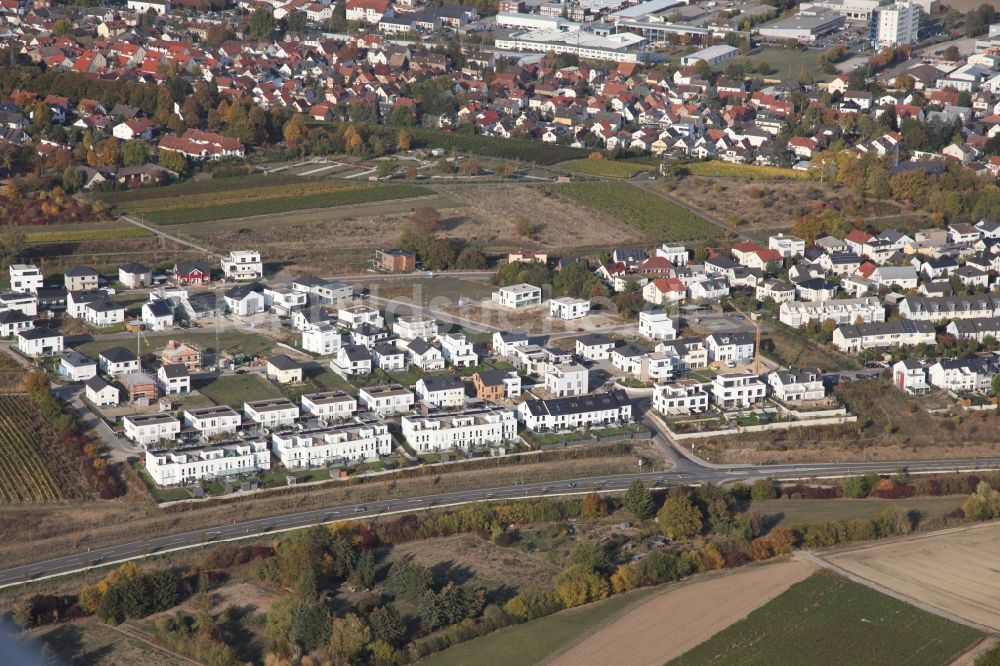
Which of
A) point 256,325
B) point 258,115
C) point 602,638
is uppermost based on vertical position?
point 258,115

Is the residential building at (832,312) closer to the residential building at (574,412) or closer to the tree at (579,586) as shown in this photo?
the residential building at (574,412)

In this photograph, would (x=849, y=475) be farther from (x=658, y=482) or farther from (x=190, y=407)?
(x=190, y=407)

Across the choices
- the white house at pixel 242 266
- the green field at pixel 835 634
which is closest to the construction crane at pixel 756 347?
the green field at pixel 835 634

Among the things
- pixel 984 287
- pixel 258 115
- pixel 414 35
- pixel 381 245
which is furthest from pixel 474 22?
pixel 984 287

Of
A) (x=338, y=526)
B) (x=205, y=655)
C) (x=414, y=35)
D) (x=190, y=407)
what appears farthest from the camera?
(x=414, y=35)

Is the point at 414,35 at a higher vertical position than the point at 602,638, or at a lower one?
higher

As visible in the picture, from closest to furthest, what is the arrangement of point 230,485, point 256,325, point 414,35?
point 230,485, point 256,325, point 414,35

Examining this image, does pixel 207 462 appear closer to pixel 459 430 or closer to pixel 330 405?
pixel 330 405
